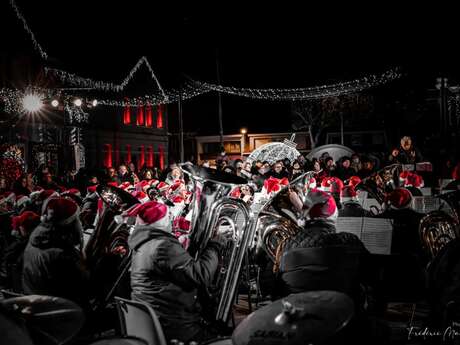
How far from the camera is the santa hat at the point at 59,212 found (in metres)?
4.60

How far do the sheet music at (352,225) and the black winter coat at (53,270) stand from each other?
2.89 meters

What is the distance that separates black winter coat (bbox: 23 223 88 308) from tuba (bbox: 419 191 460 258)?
3789 millimetres

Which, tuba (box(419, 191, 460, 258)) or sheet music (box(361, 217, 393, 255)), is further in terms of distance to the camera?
tuba (box(419, 191, 460, 258))

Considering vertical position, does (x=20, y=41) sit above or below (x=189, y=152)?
above

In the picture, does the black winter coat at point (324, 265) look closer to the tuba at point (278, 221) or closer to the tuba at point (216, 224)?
the tuba at point (216, 224)

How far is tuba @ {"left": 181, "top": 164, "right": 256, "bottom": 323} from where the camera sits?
4184 millimetres

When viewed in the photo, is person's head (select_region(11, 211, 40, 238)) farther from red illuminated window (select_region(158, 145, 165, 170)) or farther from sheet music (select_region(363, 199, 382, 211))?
red illuminated window (select_region(158, 145, 165, 170))

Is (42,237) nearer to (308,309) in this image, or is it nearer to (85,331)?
(85,331)

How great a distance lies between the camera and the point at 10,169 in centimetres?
1986

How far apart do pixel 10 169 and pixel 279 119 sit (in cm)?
3217

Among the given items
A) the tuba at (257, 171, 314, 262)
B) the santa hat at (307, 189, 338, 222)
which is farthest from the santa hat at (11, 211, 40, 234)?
the santa hat at (307, 189, 338, 222)

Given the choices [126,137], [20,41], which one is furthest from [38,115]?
[126,137]

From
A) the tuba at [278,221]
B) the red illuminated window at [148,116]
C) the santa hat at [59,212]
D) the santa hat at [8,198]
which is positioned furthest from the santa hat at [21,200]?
the red illuminated window at [148,116]

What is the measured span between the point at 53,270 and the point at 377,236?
132 inches
